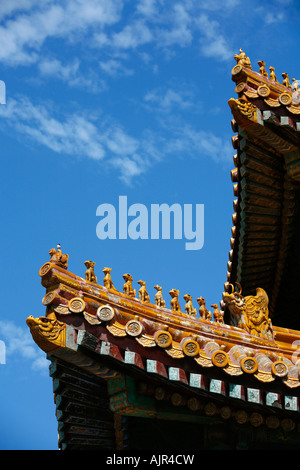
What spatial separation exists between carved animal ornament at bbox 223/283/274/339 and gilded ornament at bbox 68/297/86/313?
9.38 feet

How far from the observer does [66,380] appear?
1134 centimetres

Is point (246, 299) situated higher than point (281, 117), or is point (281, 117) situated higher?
point (281, 117)

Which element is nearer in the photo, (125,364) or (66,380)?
(125,364)

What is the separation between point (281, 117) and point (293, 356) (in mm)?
4008

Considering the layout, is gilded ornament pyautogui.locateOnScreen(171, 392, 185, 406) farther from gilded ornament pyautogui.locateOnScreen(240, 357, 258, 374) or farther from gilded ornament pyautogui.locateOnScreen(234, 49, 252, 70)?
gilded ornament pyautogui.locateOnScreen(234, 49, 252, 70)

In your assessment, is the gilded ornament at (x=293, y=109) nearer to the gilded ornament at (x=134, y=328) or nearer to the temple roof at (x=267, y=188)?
the temple roof at (x=267, y=188)

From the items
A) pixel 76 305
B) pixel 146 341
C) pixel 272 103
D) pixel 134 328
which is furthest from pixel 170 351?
pixel 272 103

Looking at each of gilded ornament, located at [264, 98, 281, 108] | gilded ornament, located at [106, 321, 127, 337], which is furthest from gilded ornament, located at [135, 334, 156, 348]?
gilded ornament, located at [264, 98, 281, 108]

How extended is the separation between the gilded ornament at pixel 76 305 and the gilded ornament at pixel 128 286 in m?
0.96

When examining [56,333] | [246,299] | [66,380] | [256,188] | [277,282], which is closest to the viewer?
[56,333]

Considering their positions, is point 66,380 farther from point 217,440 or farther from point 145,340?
point 217,440

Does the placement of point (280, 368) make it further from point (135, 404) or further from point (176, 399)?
point (135, 404)
